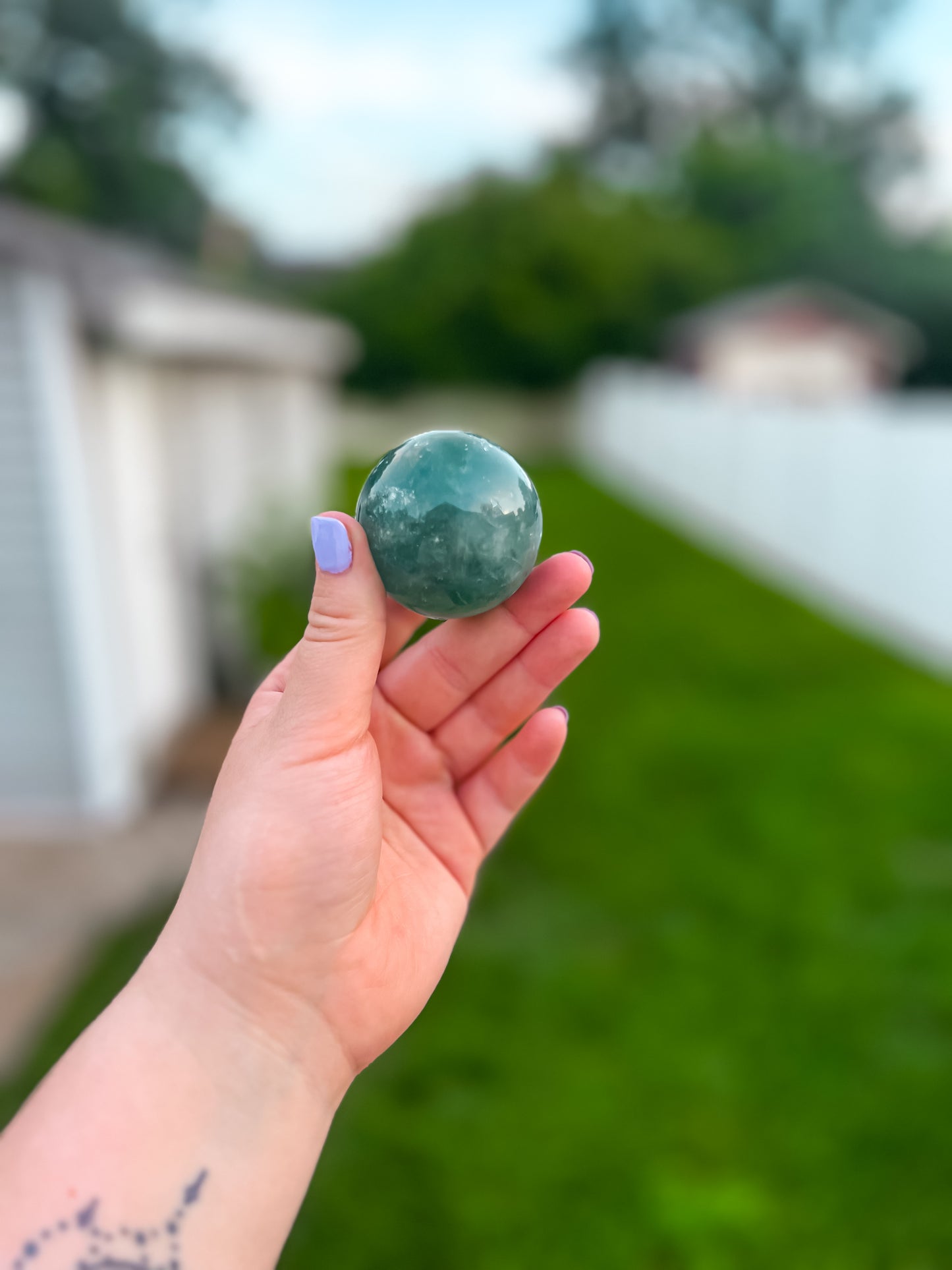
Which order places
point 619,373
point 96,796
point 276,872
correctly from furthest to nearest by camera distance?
point 619,373 → point 96,796 → point 276,872

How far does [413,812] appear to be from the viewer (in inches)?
68.9

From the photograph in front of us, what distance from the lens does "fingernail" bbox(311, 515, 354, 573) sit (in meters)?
1.30

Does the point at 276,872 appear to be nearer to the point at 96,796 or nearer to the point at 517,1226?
the point at 517,1226

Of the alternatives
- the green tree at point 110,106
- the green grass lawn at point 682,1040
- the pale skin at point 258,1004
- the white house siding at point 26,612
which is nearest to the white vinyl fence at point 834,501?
the green grass lawn at point 682,1040

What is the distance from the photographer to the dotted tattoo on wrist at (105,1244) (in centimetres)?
120

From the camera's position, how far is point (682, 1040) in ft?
10.4

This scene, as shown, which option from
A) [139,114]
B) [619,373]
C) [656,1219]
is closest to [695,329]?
[619,373]

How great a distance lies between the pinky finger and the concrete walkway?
7.36 ft

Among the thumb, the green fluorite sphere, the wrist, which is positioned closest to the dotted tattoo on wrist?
the wrist

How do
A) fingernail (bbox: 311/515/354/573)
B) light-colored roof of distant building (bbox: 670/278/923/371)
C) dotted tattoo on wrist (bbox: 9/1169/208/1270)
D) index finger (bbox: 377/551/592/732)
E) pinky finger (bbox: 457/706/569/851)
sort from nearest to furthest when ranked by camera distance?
1. dotted tattoo on wrist (bbox: 9/1169/208/1270)
2. fingernail (bbox: 311/515/354/573)
3. index finger (bbox: 377/551/592/732)
4. pinky finger (bbox: 457/706/569/851)
5. light-colored roof of distant building (bbox: 670/278/923/371)

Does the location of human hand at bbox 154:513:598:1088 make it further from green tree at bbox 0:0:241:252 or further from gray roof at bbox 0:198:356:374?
green tree at bbox 0:0:241:252

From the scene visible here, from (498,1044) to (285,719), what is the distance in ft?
7.19

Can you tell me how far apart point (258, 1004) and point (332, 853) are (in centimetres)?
22

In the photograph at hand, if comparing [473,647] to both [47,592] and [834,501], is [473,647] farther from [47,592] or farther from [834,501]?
[834,501]
